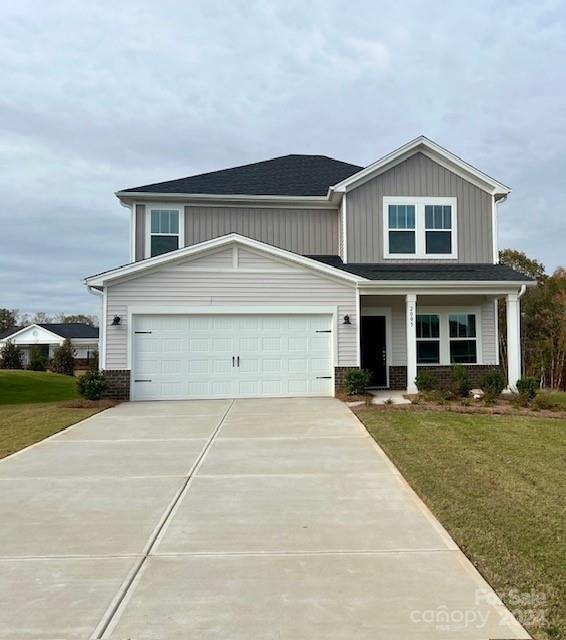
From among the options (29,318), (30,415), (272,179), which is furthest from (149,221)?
(29,318)

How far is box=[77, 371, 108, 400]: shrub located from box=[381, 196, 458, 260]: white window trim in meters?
8.56

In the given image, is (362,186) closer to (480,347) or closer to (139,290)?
(480,347)

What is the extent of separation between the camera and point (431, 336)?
16.0 meters

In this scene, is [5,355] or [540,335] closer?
[540,335]

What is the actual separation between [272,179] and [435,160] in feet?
16.9

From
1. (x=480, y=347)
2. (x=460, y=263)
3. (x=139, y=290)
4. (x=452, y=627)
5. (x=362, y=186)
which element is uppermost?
(x=362, y=186)

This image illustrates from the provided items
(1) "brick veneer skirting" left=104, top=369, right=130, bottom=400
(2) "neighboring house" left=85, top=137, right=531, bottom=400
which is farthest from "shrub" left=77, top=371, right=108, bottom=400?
(2) "neighboring house" left=85, top=137, right=531, bottom=400

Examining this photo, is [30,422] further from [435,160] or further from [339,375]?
[435,160]

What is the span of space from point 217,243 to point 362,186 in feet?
16.1

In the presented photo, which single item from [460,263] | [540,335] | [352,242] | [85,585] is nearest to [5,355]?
[352,242]

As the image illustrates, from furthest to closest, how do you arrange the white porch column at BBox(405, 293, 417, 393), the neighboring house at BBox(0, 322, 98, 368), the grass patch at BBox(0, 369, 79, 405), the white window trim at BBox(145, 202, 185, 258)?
1. the neighboring house at BBox(0, 322, 98, 368)
2. the grass patch at BBox(0, 369, 79, 405)
3. the white window trim at BBox(145, 202, 185, 258)
4. the white porch column at BBox(405, 293, 417, 393)

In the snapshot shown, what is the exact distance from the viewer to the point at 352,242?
613 inches

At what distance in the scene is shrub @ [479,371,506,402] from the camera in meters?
12.2

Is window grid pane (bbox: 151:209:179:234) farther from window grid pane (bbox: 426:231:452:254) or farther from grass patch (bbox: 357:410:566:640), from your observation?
grass patch (bbox: 357:410:566:640)
